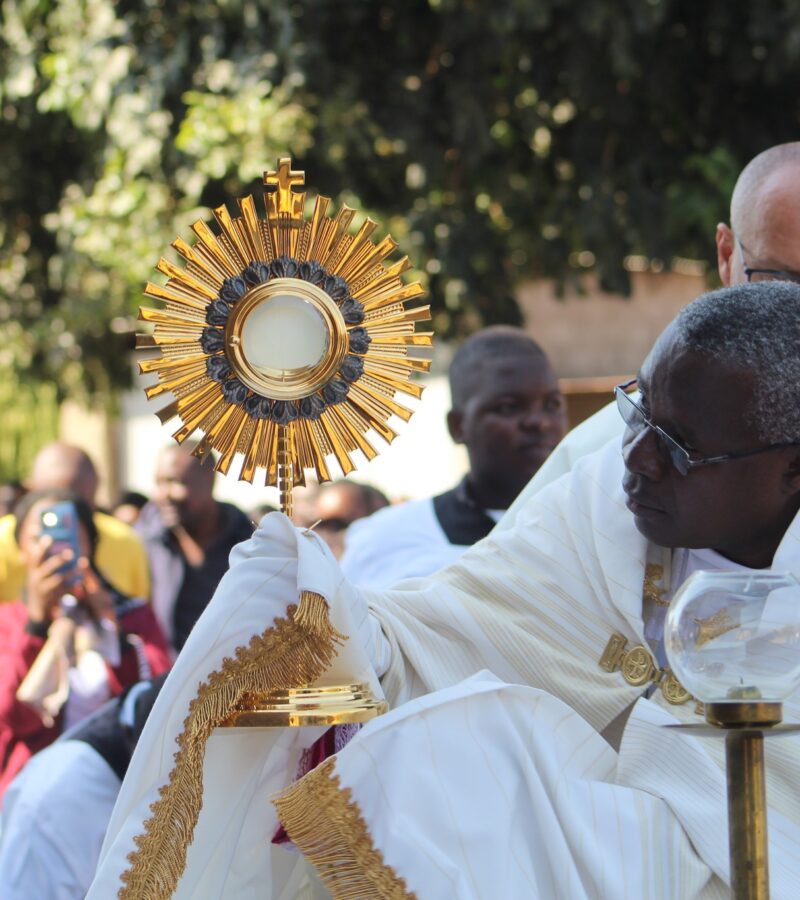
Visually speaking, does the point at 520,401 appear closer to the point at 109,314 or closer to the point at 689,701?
the point at 689,701

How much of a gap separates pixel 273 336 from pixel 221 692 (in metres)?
0.63

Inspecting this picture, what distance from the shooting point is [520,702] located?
2637 millimetres

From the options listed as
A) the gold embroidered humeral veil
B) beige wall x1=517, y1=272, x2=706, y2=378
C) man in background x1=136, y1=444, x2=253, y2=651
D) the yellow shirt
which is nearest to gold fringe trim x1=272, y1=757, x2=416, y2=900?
the gold embroidered humeral veil

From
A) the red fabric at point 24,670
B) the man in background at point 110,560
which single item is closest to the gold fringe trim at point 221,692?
the red fabric at point 24,670

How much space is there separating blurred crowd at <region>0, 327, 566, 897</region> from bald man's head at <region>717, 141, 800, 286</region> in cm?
163

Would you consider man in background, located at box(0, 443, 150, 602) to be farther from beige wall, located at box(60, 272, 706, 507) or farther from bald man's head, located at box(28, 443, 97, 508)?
beige wall, located at box(60, 272, 706, 507)

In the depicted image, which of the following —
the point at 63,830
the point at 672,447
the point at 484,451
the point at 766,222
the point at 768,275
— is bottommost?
the point at 63,830

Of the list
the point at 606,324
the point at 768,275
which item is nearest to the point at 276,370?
the point at 768,275

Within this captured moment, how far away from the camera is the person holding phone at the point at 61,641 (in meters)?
5.27

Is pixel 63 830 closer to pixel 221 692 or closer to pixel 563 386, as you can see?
pixel 221 692

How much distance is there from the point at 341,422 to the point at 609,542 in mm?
594

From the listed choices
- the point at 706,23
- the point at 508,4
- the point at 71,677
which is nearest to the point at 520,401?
the point at 71,677

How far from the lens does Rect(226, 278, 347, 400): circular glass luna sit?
2.88 meters

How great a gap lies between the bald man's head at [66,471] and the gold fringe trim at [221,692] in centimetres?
485
